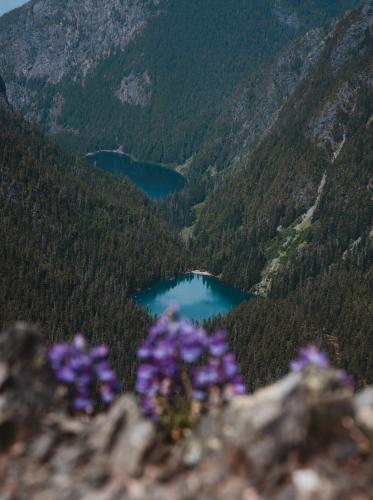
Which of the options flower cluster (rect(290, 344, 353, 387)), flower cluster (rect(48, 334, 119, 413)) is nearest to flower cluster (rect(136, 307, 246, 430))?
flower cluster (rect(48, 334, 119, 413))

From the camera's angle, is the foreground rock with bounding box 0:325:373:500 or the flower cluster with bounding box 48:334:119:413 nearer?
the foreground rock with bounding box 0:325:373:500

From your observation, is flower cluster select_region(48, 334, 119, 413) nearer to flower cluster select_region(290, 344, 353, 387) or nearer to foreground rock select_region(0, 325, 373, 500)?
foreground rock select_region(0, 325, 373, 500)

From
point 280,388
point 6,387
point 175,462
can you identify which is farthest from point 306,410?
point 6,387

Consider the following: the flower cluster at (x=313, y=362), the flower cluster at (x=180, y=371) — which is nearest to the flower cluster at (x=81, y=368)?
the flower cluster at (x=180, y=371)

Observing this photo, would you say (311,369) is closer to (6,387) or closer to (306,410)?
(306,410)

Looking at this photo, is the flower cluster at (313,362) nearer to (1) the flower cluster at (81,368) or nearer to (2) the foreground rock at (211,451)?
(2) the foreground rock at (211,451)
